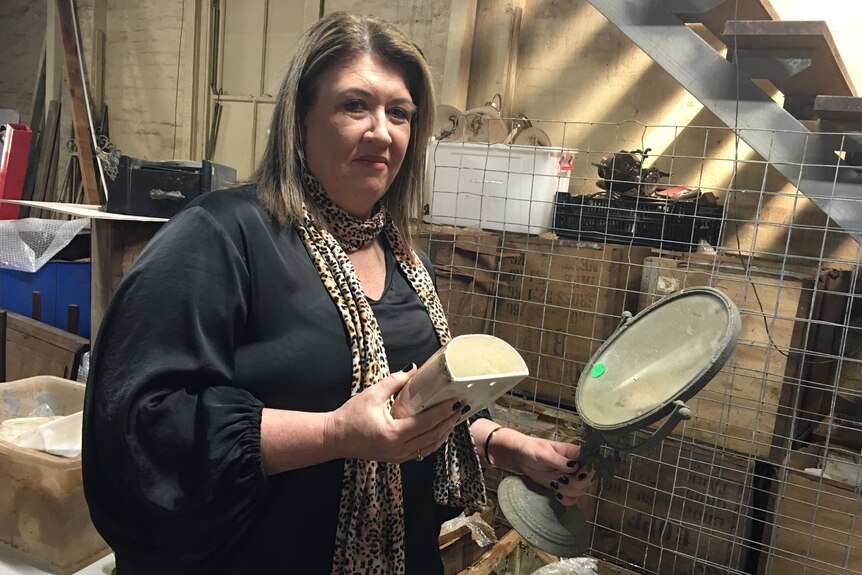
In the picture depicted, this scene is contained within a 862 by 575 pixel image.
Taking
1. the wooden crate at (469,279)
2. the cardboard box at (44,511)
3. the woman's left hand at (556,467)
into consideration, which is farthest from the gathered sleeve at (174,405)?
the wooden crate at (469,279)

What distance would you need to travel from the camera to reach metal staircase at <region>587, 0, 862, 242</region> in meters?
2.09

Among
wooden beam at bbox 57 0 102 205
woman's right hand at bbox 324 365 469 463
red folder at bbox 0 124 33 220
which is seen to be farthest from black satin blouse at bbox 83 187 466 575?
red folder at bbox 0 124 33 220

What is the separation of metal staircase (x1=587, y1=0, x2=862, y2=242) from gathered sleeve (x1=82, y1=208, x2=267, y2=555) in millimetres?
1895

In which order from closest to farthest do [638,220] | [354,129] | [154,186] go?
[354,129] < [154,186] < [638,220]

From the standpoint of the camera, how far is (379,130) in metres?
1.07

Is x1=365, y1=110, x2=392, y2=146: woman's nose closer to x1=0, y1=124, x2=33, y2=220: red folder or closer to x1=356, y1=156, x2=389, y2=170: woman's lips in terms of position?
x1=356, y1=156, x2=389, y2=170: woman's lips

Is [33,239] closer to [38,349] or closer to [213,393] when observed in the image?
[38,349]

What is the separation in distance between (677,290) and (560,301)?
47 cm

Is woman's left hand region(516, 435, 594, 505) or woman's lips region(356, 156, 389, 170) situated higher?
woman's lips region(356, 156, 389, 170)

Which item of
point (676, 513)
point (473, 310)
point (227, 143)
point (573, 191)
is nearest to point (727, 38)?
point (573, 191)

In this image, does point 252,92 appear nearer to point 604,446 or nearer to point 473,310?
point 473,310

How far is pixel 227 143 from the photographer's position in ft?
15.2

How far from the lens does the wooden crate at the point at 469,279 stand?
8.67ft

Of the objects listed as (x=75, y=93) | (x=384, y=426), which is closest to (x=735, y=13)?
(x=384, y=426)
